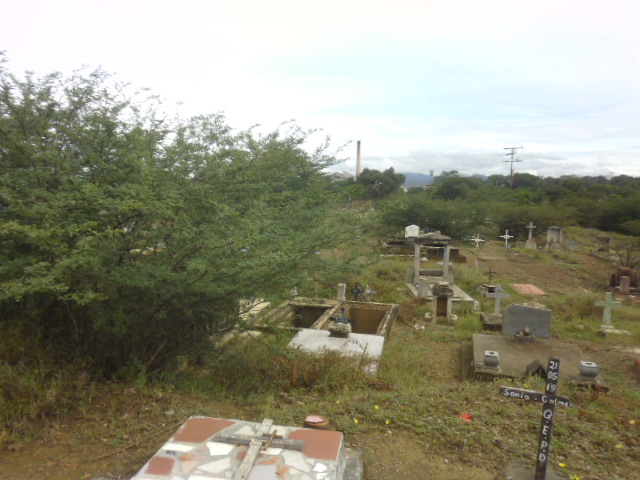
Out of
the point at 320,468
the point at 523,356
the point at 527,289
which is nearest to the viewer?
the point at 320,468

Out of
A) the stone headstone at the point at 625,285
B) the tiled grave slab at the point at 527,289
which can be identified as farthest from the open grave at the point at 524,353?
the stone headstone at the point at 625,285

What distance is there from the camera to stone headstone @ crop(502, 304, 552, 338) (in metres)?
7.35

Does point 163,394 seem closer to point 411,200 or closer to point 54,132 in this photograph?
point 54,132

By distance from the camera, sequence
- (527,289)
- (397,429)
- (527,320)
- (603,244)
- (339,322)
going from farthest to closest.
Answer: (603,244)
(527,289)
(527,320)
(339,322)
(397,429)

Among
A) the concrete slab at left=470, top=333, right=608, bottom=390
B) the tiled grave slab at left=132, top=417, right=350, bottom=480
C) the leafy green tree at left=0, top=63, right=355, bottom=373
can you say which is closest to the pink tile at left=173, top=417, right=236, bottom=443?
the tiled grave slab at left=132, top=417, right=350, bottom=480

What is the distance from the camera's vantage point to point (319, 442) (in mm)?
2660

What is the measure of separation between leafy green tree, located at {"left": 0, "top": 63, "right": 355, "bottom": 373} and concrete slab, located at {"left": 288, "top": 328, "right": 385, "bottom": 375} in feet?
6.26

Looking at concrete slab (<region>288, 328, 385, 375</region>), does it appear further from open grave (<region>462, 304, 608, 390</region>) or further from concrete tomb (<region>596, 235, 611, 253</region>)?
concrete tomb (<region>596, 235, 611, 253</region>)

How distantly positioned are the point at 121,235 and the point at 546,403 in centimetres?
378

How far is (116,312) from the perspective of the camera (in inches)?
156

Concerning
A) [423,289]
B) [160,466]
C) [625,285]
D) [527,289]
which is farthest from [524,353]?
[625,285]

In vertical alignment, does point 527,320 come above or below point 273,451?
below

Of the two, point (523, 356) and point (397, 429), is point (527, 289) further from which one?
point (397, 429)

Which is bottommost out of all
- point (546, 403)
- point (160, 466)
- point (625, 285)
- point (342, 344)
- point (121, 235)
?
point (625, 285)
